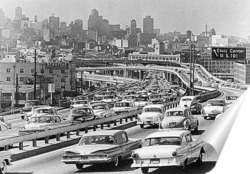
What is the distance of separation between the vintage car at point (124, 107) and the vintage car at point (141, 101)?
0.31 ft

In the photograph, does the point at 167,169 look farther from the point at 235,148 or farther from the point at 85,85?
the point at 85,85

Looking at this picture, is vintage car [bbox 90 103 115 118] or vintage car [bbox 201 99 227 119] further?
vintage car [bbox 90 103 115 118]

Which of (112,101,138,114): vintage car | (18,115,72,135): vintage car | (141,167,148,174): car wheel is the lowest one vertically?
(18,115,72,135): vintage car

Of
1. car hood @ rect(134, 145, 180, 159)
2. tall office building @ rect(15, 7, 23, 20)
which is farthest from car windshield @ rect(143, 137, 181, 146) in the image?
tall office building @ rect(15, 7, 23, 20)

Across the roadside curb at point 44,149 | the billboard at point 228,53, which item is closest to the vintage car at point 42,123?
the roadside curb at point 44,149

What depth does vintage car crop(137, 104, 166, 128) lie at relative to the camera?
29.0 feet

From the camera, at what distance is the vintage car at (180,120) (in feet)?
27.6

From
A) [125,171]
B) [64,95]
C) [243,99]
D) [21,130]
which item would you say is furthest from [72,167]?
[21,130]

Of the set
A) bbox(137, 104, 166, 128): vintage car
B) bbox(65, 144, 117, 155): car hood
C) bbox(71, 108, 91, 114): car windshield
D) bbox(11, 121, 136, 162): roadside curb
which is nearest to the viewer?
bbox(65, 144, 117, 155): car hood

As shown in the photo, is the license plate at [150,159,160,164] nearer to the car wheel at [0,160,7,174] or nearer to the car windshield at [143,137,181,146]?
the car windshield at [143,137,181,146]

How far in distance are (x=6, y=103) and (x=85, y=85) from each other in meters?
1.02

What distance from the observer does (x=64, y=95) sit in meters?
8.18

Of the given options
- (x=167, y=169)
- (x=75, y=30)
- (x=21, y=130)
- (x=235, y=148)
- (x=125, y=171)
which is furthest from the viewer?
(x=21, y=130)

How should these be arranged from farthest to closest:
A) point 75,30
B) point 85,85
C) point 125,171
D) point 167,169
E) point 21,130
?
point 21,130
point 85,85
point 75,30
point 125,171
point 167,169
